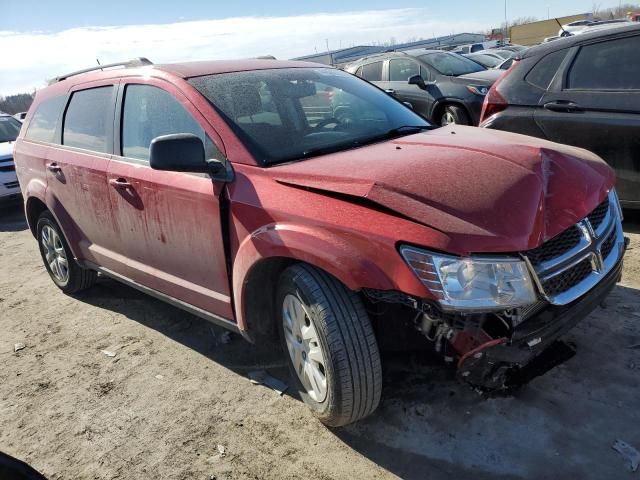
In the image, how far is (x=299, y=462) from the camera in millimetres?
2543

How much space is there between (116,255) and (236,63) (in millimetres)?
1576

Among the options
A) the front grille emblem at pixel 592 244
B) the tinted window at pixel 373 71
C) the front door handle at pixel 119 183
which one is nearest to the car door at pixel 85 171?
the front door handle at pixel 119 183

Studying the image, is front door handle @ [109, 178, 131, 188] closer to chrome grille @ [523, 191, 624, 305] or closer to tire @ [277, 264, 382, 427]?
tire @ [277, 264, 382, 427]

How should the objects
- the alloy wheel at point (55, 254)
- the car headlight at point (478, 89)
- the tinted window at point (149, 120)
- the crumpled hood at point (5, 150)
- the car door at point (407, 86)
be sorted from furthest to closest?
the crumpled hood at point (5, 150) → the car door at point (407, 86) → the car headlight at point (478, 89) → the alloy wheel at point (55, 254) → the tinted window at point (149, 120)

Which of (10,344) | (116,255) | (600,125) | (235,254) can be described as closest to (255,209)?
(235,254)

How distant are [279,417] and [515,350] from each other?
4.31ft

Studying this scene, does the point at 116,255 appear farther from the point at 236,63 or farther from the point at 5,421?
the point at 236,63

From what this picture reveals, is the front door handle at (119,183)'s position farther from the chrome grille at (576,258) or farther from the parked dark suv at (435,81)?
the parked dark suv at (435,81)

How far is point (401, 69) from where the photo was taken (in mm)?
9586

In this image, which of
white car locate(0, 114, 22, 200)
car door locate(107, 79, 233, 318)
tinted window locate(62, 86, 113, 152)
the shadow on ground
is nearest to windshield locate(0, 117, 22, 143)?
white car locate(0, 114, 22, 200)

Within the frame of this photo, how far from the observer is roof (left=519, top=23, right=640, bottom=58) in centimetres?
449

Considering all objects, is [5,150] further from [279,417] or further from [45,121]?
[279,417]

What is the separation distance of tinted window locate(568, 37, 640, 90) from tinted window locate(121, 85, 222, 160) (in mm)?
3404

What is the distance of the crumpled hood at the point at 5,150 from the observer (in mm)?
9259
